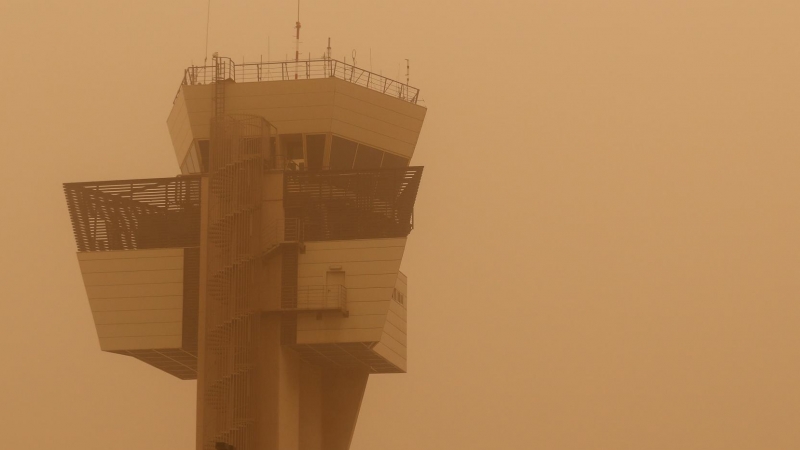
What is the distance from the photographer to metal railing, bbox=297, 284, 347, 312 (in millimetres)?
64125

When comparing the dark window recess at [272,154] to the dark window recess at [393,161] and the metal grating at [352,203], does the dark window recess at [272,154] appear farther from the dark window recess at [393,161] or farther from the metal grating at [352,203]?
the dark window recess at [393,161]

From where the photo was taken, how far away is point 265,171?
66688 millimetres

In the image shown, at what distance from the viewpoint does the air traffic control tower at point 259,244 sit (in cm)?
6431

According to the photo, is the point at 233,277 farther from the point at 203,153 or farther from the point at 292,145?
the point at 292,145

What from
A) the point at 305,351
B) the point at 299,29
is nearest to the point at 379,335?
the point at 305,351

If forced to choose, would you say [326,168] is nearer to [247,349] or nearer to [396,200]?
[396,200]

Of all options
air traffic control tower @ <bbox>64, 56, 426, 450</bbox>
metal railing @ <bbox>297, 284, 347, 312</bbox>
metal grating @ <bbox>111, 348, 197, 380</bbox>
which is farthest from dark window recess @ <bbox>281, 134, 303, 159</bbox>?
metal grating @ <bbox>111, 348, 197, 380</bbox>

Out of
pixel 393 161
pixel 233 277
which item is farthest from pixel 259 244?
pixel 393 161

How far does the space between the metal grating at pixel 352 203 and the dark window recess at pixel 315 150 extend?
5.23ft

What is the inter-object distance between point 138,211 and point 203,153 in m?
3.95

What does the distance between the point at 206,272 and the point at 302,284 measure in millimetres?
4257

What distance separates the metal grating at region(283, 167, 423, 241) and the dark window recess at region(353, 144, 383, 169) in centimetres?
198

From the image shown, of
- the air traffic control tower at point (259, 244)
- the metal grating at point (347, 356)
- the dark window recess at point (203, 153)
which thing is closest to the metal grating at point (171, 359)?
the air traffic control tower at point (259, 244)

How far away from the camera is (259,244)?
65875 mm
